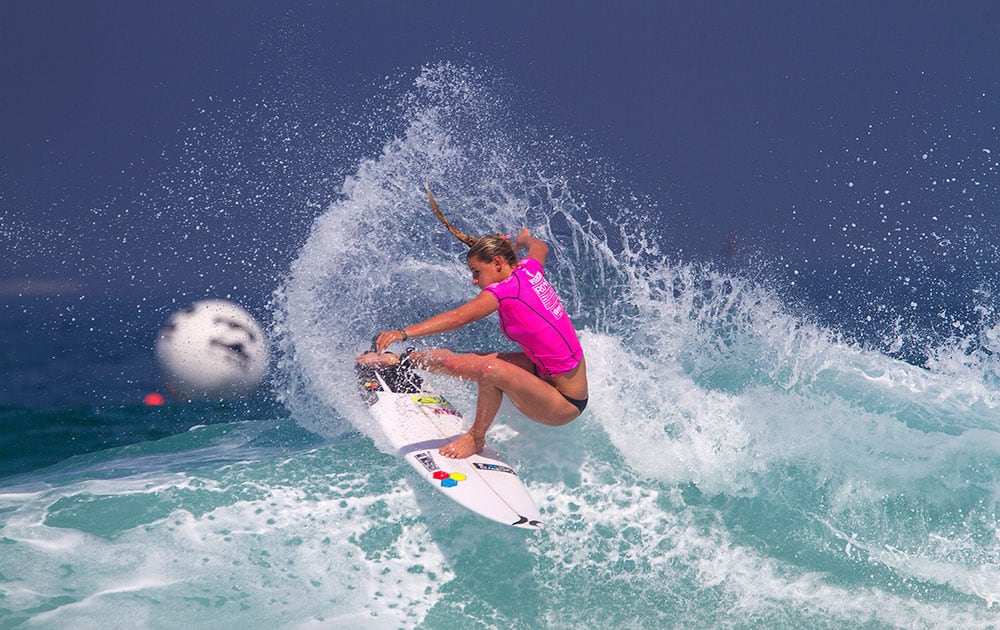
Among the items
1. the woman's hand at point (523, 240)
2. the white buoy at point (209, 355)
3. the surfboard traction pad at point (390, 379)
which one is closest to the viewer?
the surfboard traction pad at point (390, 379)

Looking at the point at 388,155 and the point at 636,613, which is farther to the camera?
the point at 388,155

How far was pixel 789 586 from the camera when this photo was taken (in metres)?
4.24

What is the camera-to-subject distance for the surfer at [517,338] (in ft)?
14.7

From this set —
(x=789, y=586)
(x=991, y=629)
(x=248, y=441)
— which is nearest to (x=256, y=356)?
(x=248, y=441)

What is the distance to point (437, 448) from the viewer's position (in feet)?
15.9

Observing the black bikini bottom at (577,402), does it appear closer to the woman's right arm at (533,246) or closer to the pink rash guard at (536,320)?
the pink rash guard at (536,320)

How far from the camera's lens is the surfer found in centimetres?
449

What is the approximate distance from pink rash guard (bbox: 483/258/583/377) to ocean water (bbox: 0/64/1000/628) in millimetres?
756

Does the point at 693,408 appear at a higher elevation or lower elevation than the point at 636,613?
higher

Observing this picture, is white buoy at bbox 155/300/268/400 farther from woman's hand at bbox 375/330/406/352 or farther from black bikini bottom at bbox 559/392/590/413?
black bikini bottom at bbox 559/392/590/413

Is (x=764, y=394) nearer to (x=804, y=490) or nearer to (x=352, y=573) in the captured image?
(x=804, y=490)

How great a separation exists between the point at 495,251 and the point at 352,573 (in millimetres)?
2041

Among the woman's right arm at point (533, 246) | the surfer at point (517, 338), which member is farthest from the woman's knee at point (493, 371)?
the woman's right arm at point (533, 246)

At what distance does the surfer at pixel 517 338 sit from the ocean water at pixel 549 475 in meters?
→ 0.45
